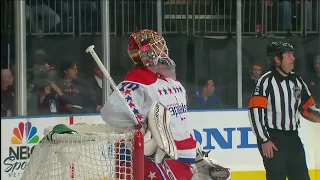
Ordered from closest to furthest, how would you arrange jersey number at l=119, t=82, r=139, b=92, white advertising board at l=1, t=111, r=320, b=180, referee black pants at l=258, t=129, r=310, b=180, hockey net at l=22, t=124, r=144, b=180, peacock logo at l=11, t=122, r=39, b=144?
hockey net at l=22, t=124, r=144, b=180, jersey number at l=119, t=82, r=139, b=92, peacock logo at l=11, t=122, r=39, b=144, white advertising board at l=1, t=111, r=320, b=180, referee black pants at l=258, t=129, r=310, b=180

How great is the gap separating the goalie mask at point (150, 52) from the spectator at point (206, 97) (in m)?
1.82

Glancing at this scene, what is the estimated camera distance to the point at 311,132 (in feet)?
17.0

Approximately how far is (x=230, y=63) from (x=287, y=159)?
0.79 metres

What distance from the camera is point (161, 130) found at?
3.05 m

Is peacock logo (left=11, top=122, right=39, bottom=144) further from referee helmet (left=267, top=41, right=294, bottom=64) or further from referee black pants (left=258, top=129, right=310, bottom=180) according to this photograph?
referee helmet (left=267, top=41, right=294, bottom=64)

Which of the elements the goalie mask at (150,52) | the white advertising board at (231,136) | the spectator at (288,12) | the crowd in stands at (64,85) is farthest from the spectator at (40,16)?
the goalie mask at (150,52)

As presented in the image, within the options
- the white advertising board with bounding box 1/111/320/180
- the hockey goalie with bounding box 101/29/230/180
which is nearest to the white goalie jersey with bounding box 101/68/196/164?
the hockey goalie with bounding box 101/29/230/180

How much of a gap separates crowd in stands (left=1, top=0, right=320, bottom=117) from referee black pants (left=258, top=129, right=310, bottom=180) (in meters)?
0.31

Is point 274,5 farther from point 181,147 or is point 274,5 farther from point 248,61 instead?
point 181,147

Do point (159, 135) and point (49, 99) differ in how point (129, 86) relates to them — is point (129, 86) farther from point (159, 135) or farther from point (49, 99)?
point (49, 99)

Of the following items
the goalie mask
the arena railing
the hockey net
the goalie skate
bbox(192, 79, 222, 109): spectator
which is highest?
the arena railing

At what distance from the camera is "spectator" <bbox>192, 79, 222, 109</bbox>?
5231 millimetres

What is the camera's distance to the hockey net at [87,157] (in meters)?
2.88

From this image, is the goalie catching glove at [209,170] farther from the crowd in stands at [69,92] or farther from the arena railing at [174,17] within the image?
the arena railing at [174,17]
